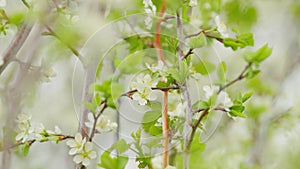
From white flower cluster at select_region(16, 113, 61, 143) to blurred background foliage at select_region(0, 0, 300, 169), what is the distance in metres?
0.03

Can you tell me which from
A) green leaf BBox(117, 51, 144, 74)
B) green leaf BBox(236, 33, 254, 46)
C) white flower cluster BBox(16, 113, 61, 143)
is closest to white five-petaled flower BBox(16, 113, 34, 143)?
white flower cluster BBox(16, 113, 61, 143)

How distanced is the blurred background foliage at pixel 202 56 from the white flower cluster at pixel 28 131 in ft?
0.10

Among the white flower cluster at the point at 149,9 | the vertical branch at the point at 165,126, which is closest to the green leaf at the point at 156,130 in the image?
the vertical branch at the point at 165,126

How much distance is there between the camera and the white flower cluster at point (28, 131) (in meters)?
0.49

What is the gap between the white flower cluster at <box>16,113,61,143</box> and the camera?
0.49 meters

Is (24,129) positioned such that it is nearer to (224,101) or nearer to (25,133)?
(25,133)

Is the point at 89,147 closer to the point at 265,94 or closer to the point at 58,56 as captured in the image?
the point at 58,56

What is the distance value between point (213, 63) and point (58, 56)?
0.17m

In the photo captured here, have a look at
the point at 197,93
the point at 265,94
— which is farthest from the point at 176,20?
the point at 265,94

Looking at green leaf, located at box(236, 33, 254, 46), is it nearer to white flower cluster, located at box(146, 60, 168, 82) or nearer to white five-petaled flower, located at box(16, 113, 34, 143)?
white flower cluster, located at box(146, 60, 168, 82)

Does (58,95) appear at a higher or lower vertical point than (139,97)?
lower

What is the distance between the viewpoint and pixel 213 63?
1.92 feet

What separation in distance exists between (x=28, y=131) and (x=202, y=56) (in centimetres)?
19

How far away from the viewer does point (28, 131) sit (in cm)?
49
